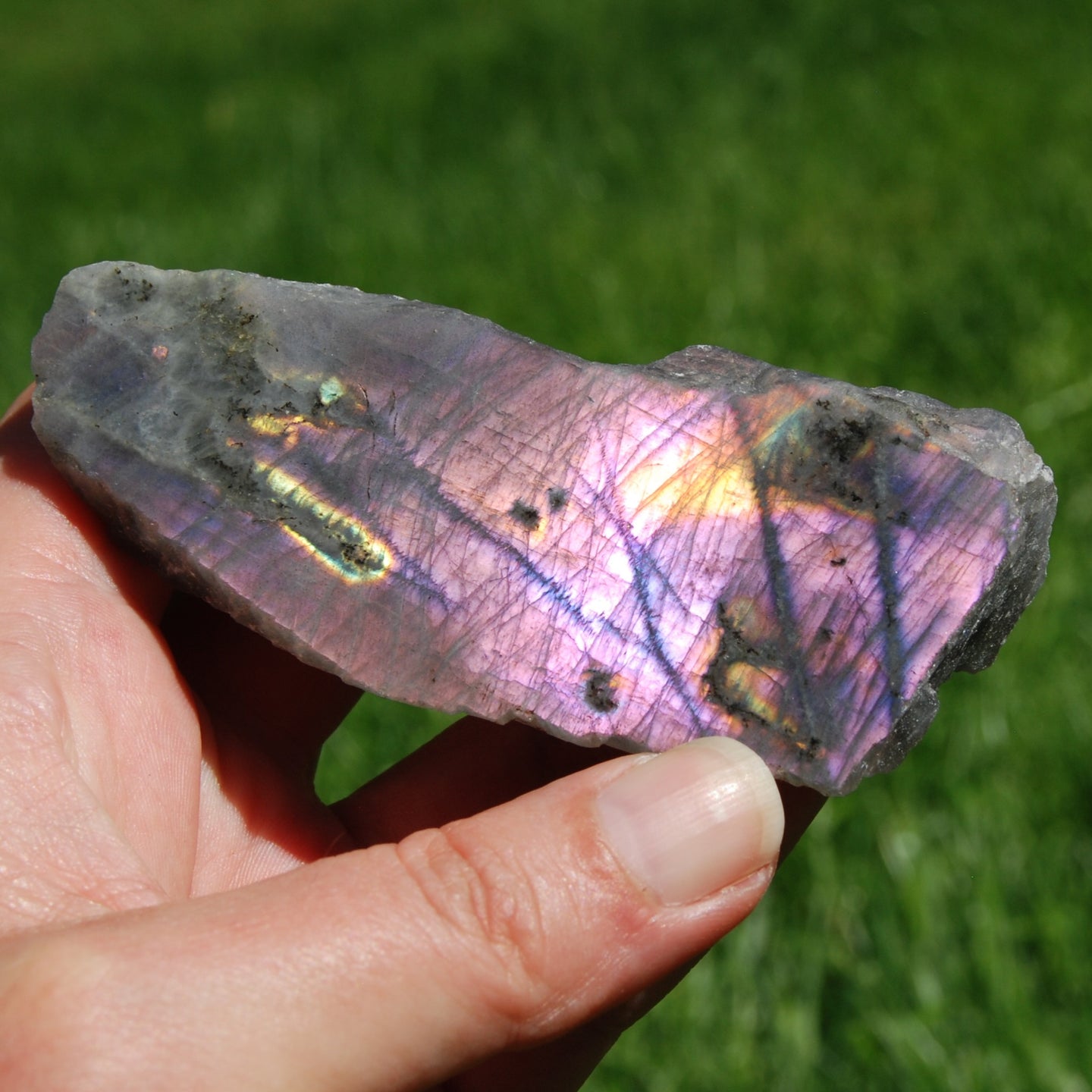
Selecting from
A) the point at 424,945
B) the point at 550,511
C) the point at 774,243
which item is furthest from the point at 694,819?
the point at 774,243

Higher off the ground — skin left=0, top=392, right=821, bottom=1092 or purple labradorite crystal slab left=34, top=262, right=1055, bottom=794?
purple labradorite crystal slab left=34, top=262, right=1055, bottom=794

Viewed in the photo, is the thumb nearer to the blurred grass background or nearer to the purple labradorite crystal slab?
the purple labradorite crystal slab

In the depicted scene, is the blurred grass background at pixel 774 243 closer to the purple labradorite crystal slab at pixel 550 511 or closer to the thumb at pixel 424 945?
the purple labradorite crystal slab at pixel 550 511

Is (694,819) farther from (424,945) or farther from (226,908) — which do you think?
(226,908)

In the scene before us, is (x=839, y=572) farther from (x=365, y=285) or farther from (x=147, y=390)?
(x=365, y=285)

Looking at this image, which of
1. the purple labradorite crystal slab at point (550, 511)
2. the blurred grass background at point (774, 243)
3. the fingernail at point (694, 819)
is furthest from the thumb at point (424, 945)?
the blurred grass background at point (774, 243)

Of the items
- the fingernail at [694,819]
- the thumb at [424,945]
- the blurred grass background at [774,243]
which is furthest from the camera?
the blurred grass background at [774,243]

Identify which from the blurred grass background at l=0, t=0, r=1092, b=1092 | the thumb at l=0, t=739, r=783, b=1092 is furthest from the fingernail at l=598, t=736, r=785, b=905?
the blurred grass background at l=0, t=0, r=1092, b=1092
